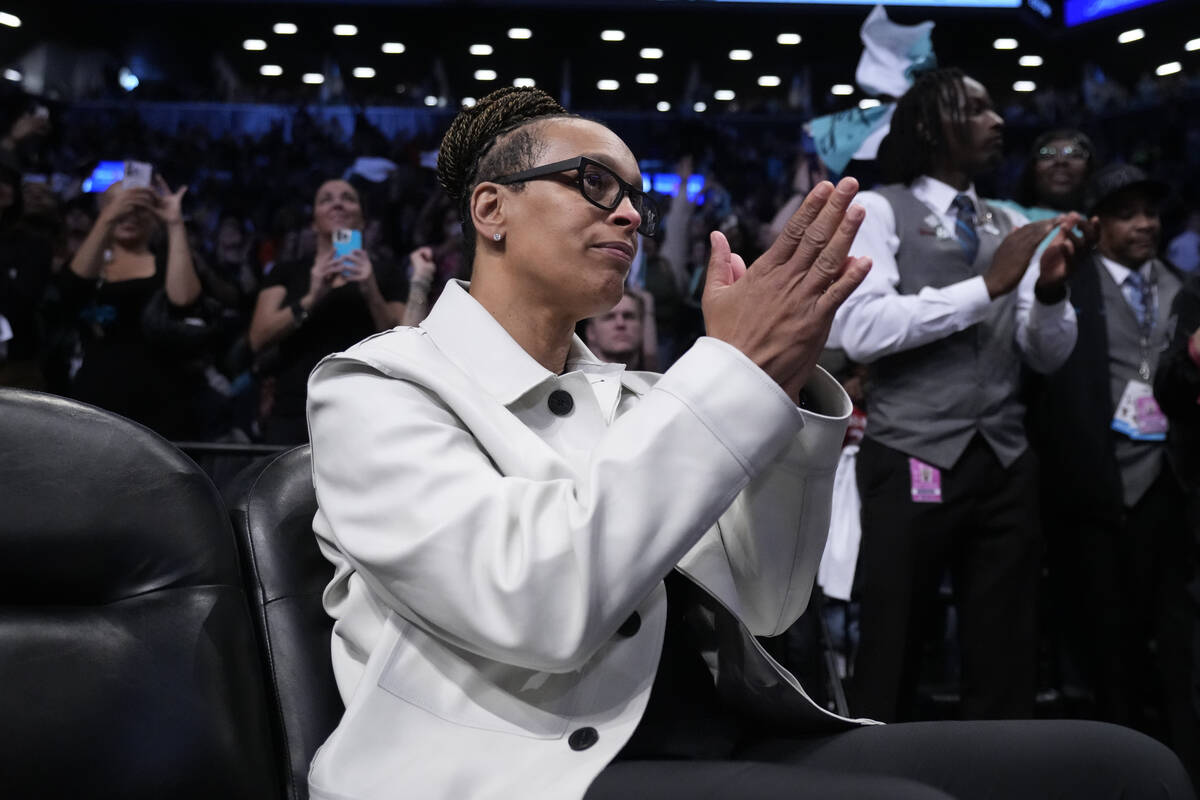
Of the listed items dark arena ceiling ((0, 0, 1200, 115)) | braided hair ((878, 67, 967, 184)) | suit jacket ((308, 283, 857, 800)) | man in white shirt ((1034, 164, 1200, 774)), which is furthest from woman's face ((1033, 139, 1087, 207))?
dark arena ceiling ((0, 0, 1200, 115))

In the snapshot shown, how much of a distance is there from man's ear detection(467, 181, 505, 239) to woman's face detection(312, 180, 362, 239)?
2.24 m

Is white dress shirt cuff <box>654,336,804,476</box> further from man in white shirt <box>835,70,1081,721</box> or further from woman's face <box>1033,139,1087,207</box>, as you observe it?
woman's face <box>1033,139,1087,207</box>

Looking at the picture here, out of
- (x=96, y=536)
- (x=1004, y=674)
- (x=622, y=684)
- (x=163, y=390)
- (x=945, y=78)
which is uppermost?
(x=945, y=78)

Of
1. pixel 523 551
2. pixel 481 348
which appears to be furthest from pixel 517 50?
pixel 523 551

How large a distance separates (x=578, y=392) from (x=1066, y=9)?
9.83 m

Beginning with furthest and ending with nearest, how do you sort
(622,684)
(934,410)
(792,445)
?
1. (934,410)
2. (792,445)
3. (622,684)

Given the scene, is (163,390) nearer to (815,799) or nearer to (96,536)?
(96,536)

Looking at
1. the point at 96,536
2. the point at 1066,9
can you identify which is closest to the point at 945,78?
the point at 96,536

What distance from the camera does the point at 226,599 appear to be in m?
1.50

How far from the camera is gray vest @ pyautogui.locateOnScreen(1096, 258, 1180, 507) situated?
362 centimetres

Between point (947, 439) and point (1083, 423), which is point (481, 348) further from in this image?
point (1083, 423)

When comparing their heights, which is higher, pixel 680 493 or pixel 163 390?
pixel 680 493

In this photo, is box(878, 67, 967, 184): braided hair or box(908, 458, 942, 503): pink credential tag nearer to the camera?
box(908, 458, 942, 503): pink credential tag

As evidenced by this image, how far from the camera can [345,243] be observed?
3.79 meters
